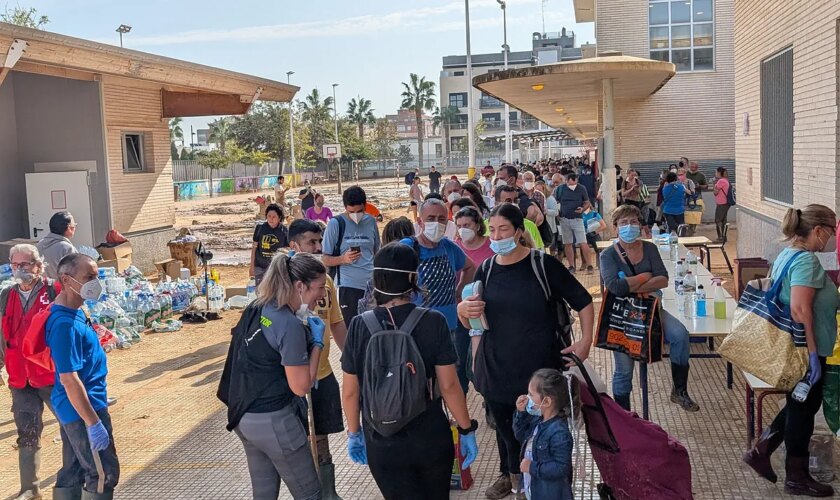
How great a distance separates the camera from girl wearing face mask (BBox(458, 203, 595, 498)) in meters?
4.75

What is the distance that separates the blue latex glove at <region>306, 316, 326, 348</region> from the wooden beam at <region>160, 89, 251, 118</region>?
1659 centimetres

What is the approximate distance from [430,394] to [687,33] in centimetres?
2608

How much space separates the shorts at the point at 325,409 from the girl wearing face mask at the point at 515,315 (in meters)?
1.04

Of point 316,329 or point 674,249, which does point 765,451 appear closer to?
point 316,329

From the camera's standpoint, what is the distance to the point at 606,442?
430cm

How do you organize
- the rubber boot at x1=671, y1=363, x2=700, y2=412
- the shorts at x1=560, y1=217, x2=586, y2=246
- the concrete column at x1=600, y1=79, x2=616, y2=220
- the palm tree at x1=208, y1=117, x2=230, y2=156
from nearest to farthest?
the rubber boot at x1=671, y1=363, x2=700, y2=412 → the shorts at x1=560, y1=217, x2=586, y2=246 → the concrete column at x1=600, y1=79, x2=616, y2=220 → the palm tree at x1=208, y1=117, x2=230, y2=156

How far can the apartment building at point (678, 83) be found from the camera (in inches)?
1063

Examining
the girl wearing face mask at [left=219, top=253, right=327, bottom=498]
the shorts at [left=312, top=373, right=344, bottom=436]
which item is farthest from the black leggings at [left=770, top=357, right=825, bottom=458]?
the girl wearing face mask at [left=219, top=253, right=327, bottom=498]

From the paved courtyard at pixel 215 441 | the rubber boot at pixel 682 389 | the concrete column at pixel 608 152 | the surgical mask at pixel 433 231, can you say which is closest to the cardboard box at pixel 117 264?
the paved courtyard at pixel 215 441

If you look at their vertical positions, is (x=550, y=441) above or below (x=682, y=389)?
above

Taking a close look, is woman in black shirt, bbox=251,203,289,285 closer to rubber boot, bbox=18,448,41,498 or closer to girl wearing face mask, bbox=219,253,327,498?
rubber boot, bbox=18,448,41,498

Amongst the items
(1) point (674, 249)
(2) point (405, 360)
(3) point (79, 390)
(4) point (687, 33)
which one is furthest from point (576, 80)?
(2) point (405, 360)

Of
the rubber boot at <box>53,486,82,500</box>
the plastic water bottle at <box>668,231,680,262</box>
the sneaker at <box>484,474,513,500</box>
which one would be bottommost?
the sneaker at <box>484,474,513,500</box>

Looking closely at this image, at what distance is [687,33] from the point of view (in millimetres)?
27266
